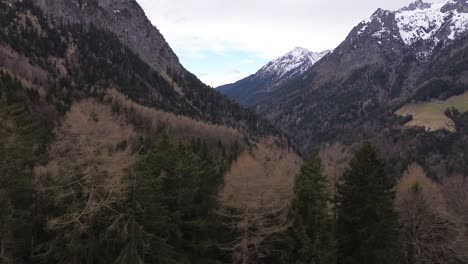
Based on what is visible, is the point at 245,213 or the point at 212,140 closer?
the point at 245,213

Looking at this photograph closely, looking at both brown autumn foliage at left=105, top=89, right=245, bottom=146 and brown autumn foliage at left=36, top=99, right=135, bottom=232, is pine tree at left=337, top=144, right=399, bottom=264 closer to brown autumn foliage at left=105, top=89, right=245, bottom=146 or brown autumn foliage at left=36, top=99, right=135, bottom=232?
brown autumn foliage at left=36, top=99, right=135, bottom=232

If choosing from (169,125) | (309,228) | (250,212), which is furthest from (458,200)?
(169,125)

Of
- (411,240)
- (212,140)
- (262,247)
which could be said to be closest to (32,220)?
(262,247)

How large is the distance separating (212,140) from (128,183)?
138598 mm

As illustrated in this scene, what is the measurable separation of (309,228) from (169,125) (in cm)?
12866

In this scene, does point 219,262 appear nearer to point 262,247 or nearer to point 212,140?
point 262,247

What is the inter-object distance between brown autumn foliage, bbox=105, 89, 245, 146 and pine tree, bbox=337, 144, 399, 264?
381ft

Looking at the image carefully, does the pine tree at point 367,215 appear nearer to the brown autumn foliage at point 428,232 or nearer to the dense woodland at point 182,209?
the dense woodland at point 182,209

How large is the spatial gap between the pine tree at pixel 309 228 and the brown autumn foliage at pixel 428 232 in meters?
12.9

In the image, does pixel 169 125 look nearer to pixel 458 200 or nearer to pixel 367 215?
pixel 458 200

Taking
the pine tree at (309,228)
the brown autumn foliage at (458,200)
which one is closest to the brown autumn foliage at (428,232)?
the brown autumn foliage at (458,200)

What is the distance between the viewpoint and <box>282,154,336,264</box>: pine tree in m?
37.3

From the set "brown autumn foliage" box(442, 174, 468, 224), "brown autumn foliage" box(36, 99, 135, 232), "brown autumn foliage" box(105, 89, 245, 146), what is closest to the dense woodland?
"brown autumn foliage" box(36, 99, 135, 232)

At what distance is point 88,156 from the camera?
31.8 metres
